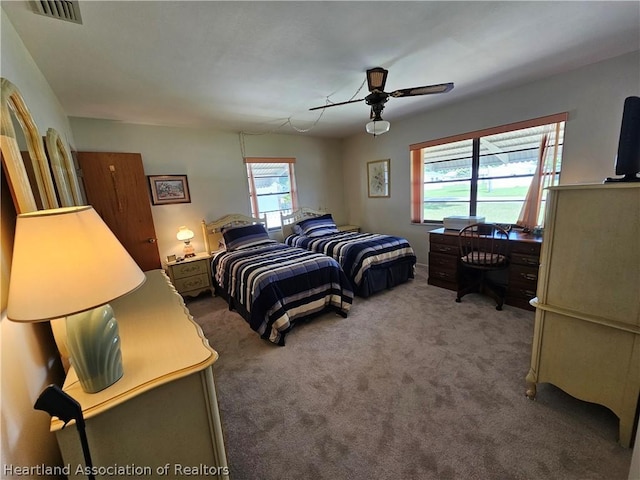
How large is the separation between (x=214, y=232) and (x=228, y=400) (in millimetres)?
2690

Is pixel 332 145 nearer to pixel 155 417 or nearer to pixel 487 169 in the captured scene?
pixel 487 169

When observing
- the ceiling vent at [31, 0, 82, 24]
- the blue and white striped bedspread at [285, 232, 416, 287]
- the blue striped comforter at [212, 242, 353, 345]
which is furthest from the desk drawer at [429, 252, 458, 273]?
the ceiling vent at [31, 0, 82, 24]

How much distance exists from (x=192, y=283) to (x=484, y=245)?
3728 mm

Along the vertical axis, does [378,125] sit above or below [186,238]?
above

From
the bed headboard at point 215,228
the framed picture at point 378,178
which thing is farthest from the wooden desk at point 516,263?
the bed headboard at point 215,228

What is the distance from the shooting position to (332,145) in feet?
17.5

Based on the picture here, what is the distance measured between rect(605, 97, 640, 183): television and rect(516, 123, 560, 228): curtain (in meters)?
1.64

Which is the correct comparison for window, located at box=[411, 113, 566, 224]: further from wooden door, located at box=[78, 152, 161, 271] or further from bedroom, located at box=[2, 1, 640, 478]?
wooden door, located at box=[78, 152, 161, 271]

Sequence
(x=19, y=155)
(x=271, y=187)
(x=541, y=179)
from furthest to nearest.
Answer: (x=271, y=187), (x=541, y=179), (x=19, y=155)

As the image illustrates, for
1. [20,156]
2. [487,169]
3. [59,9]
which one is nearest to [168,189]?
[59,9]

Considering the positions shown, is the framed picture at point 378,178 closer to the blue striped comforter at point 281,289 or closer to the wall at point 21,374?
the blue striped comforter at point 281,289

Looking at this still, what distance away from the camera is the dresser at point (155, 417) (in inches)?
34.1

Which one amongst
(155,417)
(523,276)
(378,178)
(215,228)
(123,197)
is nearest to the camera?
(155,417)

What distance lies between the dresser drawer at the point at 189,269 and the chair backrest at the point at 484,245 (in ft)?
10.9
